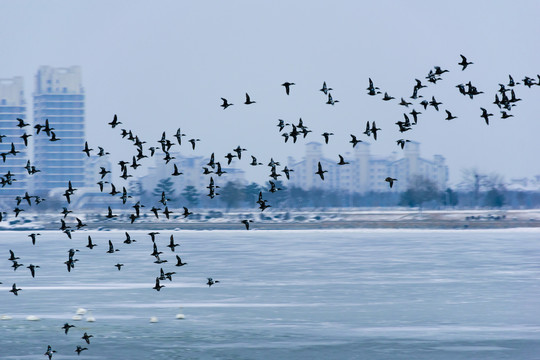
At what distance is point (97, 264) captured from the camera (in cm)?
8806

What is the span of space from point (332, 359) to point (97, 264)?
55.1 m

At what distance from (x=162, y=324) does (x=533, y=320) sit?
623 inches

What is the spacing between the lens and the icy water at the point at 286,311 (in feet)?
123

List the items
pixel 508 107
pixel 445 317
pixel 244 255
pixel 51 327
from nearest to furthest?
pixel 508 107 < pixel 51 327 < pixel 445 317 < pixel 244 255

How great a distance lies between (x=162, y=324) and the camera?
43.4 meters

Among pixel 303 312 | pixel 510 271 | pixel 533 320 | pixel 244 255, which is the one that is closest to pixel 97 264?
pixel 244 255

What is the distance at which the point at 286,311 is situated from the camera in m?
→ 47.6

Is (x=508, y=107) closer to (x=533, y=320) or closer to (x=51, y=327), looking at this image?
(x=533, y=320)

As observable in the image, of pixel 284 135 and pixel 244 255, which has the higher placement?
pixel 284 135

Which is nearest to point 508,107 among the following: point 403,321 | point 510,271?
point 403,321

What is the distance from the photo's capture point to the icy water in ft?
123

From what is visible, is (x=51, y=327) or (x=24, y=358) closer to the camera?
(x=24, y=358)

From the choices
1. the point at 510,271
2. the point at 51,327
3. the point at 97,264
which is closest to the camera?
the point at 51,327

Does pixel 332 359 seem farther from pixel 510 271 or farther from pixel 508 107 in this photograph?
Result: pixel 510 271
